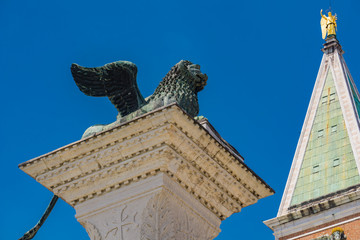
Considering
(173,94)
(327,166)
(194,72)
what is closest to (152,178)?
(173,94)

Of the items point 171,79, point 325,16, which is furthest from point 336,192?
point 171,79

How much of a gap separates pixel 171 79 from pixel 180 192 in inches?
70.8

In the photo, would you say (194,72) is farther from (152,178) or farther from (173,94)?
(152,178)

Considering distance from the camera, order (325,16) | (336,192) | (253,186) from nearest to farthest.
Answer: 1. (253,186)
2. (336,192)
3. (325,16)

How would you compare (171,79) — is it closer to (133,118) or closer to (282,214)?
(133,118)

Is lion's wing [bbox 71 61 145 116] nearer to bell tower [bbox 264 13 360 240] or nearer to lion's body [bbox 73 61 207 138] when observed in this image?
lion's body [bbox 73 61 207 138]

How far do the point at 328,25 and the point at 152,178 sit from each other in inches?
2857

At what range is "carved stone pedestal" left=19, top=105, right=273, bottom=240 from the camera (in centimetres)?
1235

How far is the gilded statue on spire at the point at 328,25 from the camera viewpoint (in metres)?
82.9

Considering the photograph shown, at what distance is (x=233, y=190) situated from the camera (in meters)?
13.1

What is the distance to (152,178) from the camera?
12492 mm

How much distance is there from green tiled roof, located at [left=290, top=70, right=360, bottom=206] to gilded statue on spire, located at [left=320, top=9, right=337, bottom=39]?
4.58 metres

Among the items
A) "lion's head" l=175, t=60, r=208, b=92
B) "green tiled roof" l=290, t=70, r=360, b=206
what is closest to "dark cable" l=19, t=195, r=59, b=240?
"lion's head" l=175, t=60, r=208, b=92

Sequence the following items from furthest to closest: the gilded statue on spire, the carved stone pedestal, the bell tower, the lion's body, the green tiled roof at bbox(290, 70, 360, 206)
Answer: the gilded statue on spire < the green tiled roof at bbox(290, 70, 360, 206) < the bell tower < the lion's body < the carved stone pedestal
